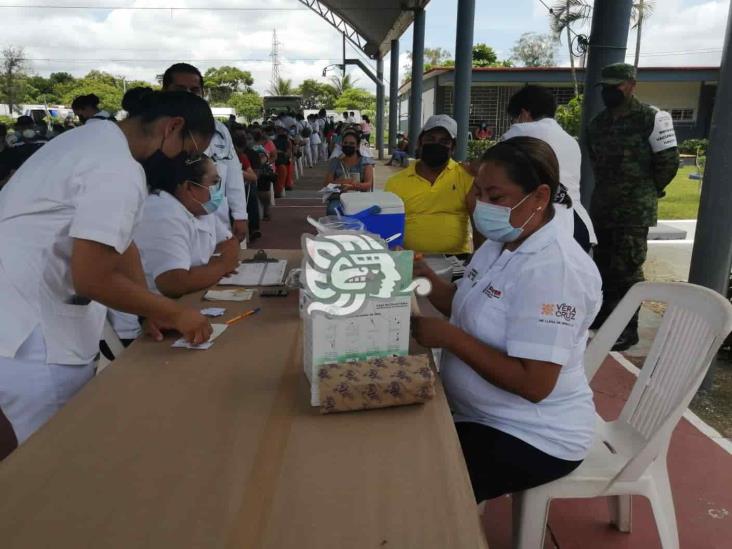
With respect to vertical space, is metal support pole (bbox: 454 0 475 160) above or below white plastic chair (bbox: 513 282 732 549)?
above

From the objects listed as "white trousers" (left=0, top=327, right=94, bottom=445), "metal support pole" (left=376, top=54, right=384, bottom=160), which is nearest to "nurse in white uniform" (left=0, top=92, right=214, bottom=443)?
"white trousers" (left=0, top=327, right=94, bottom=445)

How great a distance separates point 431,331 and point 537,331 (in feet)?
0.81

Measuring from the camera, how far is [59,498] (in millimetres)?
944

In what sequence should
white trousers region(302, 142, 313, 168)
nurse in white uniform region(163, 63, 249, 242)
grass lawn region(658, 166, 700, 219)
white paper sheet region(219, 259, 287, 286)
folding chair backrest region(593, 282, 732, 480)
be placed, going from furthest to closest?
1. white trousers region(302, 142, 313, 168)
2. grass lawn region(658, 166, 700, 219)
3. nurse in white uniform region(163, 63, 249, 242)
4. white paper sheet region(219, 259, 287, 286)
5. folding chair backrest region(593, 282, 732, 480)

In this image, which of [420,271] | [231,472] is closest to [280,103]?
[420,271]

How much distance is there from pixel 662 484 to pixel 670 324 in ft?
1.52

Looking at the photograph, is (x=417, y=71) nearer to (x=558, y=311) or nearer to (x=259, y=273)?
(x=259, y=273)

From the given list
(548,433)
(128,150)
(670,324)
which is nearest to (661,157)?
(670,324)

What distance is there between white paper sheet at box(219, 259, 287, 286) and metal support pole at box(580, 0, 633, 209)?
232cm

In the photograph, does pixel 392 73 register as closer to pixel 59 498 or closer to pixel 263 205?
pixel 263 205

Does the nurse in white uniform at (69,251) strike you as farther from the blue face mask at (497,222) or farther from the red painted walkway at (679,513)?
the red painted walkway at (679,513)

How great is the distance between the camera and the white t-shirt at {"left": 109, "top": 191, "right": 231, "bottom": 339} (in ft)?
6.70

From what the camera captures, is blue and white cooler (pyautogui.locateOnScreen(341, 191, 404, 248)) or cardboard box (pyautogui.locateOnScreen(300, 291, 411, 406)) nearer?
cardboard box (pyautogui.locateOnScreen(300, 291, 411, 406))

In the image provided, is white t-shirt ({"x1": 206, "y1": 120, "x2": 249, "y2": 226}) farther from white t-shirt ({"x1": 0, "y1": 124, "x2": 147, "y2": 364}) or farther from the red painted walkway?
the red painted walkway
